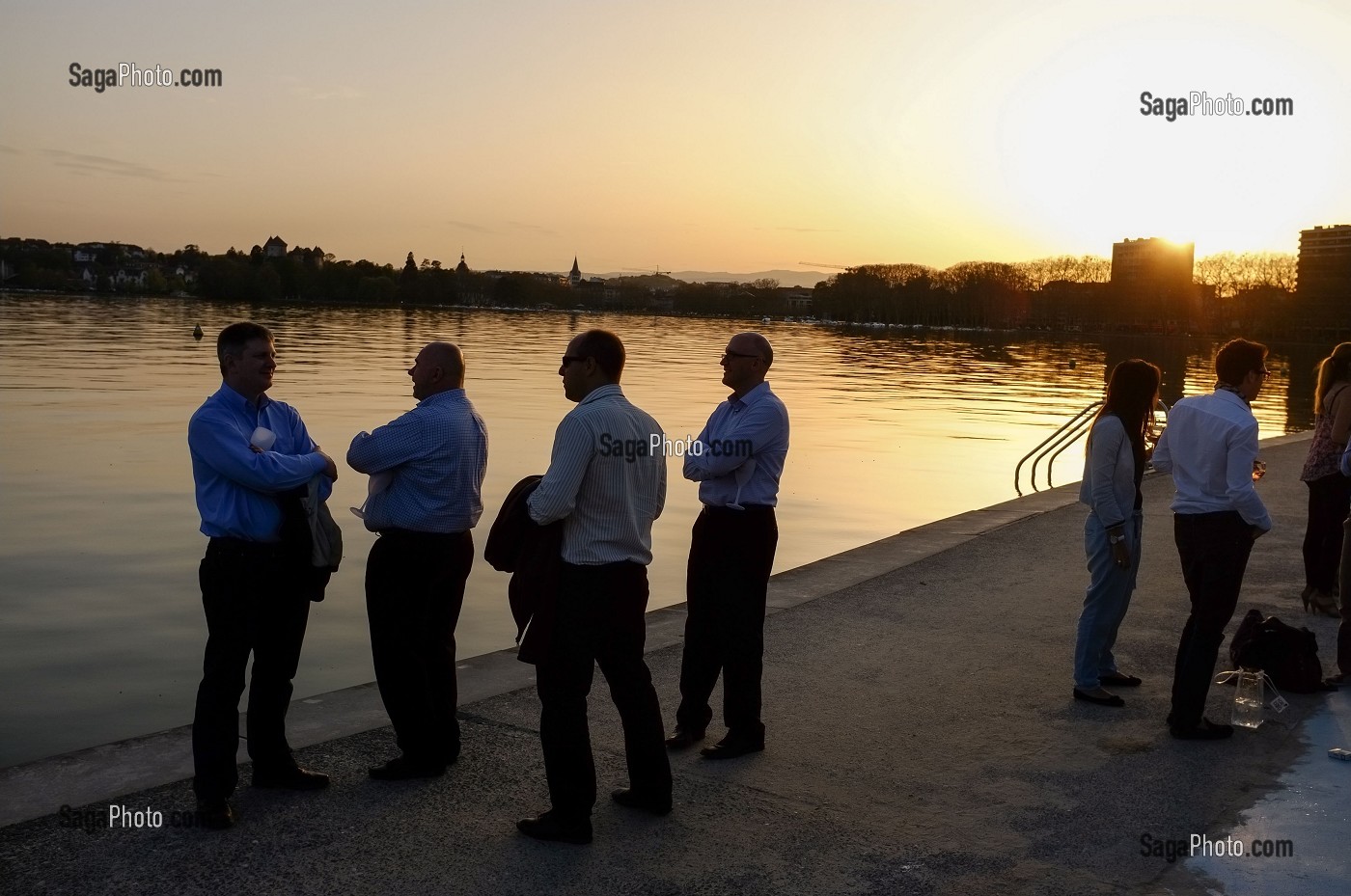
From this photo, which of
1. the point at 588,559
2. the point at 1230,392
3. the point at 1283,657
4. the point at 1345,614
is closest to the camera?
the point at 588,559

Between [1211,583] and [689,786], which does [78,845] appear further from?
[1211,583]

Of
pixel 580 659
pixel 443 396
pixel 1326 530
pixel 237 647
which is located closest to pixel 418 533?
pixel 443 396

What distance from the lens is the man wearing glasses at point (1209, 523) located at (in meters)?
6.19

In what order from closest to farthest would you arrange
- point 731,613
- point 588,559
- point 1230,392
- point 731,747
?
1. point 588,559
2. point 731,747
3. point 731,613
4. point 1230,392

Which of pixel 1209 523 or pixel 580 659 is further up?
pixel 1209 523

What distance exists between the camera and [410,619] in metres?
5.37

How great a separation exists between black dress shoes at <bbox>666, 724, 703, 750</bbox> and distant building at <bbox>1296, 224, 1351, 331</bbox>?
165616 mm

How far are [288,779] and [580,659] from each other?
1403 mm

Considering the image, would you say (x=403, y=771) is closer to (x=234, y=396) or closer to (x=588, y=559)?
(x=588, y=559)

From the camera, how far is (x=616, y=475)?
480 centimetres

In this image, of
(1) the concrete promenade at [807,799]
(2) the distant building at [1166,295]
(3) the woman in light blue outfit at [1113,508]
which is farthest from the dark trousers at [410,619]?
(2) the distant building at [1166,295]

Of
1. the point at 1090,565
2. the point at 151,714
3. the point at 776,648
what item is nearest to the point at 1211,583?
the point at 1090,565

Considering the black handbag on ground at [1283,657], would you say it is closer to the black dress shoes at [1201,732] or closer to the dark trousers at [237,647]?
the black dress shoes at [1201,732]

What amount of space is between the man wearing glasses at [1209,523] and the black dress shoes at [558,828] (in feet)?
10.9
